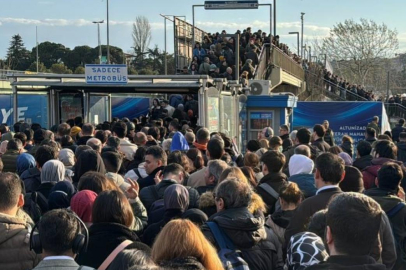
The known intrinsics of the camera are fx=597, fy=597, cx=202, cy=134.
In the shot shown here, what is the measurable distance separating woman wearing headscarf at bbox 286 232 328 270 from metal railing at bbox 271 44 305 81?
83.9ft

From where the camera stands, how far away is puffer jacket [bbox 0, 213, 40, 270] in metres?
4.03

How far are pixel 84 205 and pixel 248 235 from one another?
48.9 inches

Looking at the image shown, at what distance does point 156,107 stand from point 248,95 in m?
3.14

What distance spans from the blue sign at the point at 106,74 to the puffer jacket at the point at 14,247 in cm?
1052

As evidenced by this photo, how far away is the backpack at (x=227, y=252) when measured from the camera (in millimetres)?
4008

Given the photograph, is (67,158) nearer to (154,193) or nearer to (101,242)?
(154,193)

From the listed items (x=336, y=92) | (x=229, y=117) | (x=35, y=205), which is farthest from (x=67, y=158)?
(x=336, y=92)

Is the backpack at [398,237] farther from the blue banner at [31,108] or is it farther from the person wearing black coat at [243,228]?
the blue banner at [31,108]

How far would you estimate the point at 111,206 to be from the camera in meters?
4.09

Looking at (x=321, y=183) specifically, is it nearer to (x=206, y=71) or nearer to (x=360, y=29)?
(x=206, y=71)

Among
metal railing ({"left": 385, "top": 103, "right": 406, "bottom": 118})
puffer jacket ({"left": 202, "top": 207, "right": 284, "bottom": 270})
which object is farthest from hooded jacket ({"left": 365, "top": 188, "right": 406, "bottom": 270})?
metal railing ({"left": 385, "top": 103, "right": 406, "bottom": 118})

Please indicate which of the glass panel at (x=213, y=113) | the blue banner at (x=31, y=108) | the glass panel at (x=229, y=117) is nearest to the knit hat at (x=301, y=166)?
the glass panel at (x=213, y=113)

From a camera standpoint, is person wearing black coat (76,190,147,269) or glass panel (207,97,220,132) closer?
person wearing black coat (76,190,147,269)

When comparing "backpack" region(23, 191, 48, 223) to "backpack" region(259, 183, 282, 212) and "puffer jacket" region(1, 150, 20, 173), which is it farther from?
"puffer jacket" region(1, 150, 20, 173)
